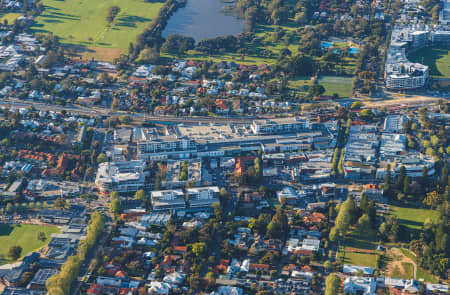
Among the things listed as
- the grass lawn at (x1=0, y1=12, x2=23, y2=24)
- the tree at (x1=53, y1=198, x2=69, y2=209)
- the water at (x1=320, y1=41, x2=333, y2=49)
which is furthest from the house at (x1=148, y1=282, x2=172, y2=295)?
the grass lawn at (x1=0, y1=12, x2=23, y2=24)

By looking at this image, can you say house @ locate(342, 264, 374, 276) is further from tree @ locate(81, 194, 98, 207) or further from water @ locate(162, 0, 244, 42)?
water @ locate(162, 0, 244, 42)

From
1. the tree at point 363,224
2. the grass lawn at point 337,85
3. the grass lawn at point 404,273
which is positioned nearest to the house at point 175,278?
the tree at point 363,224

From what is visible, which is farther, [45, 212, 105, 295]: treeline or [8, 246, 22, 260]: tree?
[8, 246, 22, 260]: tree

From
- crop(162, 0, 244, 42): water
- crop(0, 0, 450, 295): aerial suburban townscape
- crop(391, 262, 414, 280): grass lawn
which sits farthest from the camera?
crop(162, 0, 244, 42): water

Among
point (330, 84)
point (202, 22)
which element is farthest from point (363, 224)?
point (202, 22)

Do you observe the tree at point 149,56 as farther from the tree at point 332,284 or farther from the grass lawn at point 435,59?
the tree at point 332,284

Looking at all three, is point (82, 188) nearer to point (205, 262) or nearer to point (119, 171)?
point (119, 171)

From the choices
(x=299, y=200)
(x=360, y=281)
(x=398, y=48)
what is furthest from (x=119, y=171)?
(x=398, y=48)
